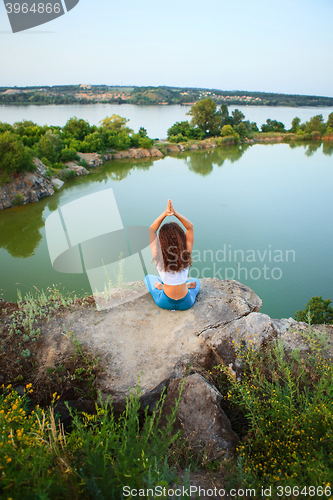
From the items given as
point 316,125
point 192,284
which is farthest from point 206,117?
point 192,284

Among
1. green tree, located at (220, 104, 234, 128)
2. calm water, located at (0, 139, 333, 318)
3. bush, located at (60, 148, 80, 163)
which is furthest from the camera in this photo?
green tree, located at (220, 104, 234, 128)

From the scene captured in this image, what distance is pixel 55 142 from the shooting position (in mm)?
15172

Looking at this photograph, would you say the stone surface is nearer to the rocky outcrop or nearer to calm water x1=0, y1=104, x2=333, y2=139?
the rocky outcrop

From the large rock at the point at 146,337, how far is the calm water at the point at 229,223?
2.27 m

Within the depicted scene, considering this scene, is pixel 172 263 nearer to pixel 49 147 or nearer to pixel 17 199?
pixel 17 199

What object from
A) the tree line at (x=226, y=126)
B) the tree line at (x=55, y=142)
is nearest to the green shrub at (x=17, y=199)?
the tree line at (x=55, y=142)

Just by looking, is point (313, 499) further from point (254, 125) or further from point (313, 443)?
point (254, 125)

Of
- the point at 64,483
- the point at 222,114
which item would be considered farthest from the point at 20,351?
the point at 222,114

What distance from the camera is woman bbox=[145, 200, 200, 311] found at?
2768mm

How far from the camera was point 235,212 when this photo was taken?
9.44 m

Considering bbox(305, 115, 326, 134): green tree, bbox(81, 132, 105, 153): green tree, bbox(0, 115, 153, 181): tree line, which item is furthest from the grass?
bbox(305, 115, 326, 134): green tree

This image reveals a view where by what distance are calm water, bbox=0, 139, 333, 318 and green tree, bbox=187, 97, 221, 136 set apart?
1626 centimetres

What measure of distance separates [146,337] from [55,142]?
15.4 meters

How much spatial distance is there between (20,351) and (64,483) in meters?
1.51
